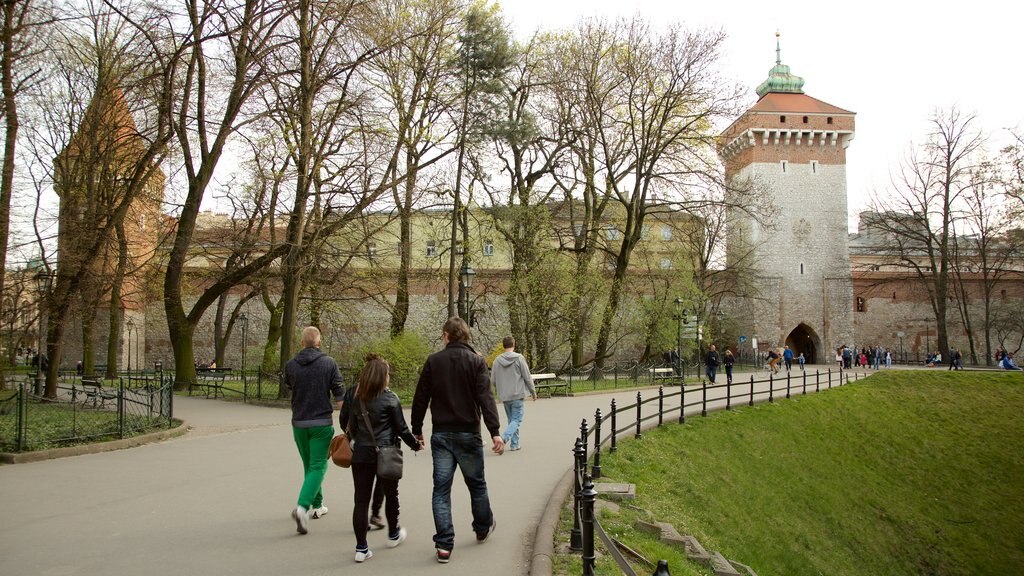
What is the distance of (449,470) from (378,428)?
670mm

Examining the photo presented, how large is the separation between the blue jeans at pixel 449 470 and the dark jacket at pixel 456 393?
81mm

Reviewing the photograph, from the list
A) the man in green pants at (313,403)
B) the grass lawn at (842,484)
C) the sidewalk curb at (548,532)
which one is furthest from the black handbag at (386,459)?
the grass lawn at (842,484)

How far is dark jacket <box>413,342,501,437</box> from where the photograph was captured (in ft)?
20.9

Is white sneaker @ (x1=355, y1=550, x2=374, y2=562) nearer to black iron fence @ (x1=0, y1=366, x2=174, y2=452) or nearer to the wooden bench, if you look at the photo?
black iron fence @ (x1=0, y1=366, x2=174, y2=452)

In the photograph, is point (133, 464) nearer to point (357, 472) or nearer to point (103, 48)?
point (357, 472)

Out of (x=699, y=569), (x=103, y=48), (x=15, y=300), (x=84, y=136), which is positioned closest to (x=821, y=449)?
(x=699, y=569)

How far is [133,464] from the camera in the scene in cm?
1108

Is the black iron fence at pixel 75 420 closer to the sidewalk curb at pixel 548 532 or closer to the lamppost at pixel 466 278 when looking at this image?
the sidewalk curb at pixel 548 532

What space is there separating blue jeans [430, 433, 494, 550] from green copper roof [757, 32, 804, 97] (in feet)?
182

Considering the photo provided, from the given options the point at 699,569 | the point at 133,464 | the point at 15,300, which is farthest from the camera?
the point at 15,300

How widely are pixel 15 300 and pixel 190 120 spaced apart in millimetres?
8204

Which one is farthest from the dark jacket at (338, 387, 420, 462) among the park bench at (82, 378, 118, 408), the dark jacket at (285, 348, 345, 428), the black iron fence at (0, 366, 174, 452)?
the park bench at (82, 378, 118, 408)

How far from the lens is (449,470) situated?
6285 millimetres

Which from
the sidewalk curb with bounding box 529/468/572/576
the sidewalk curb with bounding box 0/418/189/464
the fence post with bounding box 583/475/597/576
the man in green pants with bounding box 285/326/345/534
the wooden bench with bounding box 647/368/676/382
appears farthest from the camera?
the wooden bench with bounding box 647/368/676/382
